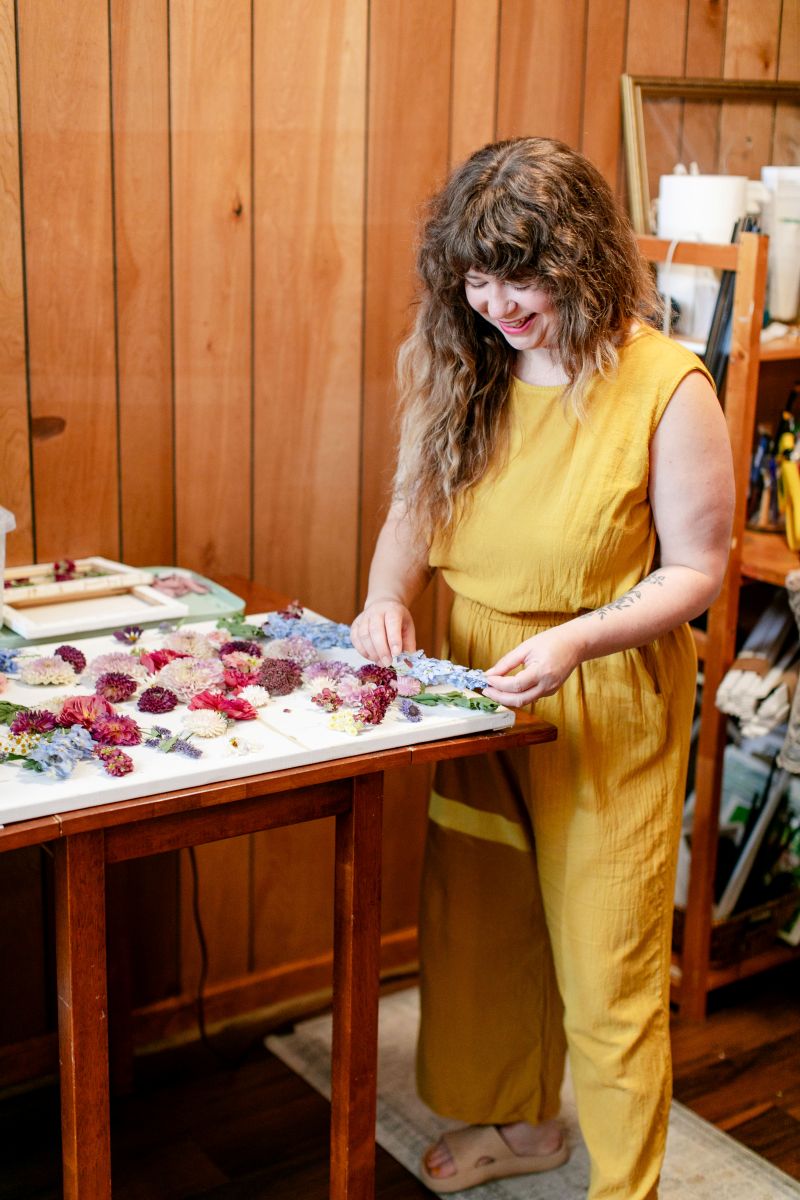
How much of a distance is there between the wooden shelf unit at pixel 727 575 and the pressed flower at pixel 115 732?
117 cm

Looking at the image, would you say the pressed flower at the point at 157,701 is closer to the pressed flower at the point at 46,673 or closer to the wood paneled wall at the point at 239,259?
the pressed flower at the point at 46,673

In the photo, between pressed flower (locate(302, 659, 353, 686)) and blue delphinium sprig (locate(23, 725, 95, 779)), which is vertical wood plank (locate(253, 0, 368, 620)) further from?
blue delphinium sprig (locate(23, 725, 95, 779))

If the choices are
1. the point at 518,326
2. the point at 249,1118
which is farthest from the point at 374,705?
the point at 249,1118

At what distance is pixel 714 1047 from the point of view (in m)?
2.45

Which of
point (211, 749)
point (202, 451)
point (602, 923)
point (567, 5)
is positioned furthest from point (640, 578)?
point (567, 5)

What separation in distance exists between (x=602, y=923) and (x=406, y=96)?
4.39ft

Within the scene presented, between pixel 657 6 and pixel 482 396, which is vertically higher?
pixel 657 6

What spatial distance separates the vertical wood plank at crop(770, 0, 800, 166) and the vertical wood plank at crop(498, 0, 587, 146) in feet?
1.67

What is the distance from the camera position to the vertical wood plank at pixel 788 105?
8.73 ft

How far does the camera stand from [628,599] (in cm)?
A: 169

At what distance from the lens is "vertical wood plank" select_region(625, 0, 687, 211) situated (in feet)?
8.07

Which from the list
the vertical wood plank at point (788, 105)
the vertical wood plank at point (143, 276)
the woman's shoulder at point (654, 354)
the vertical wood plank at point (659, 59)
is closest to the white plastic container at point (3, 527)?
the vertical wood plank at point (143, 276)

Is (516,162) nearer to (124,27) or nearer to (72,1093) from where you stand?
(124,27)

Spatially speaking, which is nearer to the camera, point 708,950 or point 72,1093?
point 72,1093
